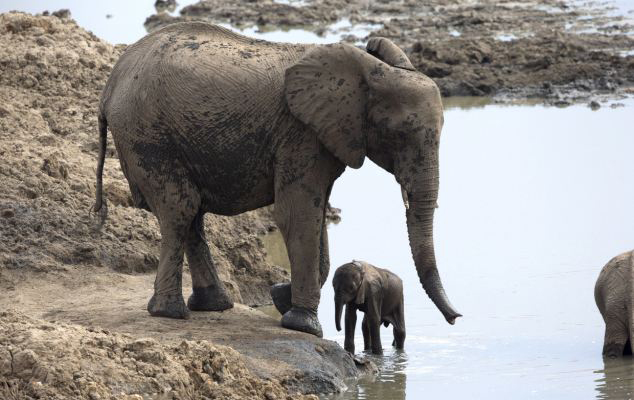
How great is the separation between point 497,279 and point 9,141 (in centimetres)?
485

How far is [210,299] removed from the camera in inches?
523

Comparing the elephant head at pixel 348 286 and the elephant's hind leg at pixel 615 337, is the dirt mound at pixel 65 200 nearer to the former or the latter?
the elephant head at pixel 348 286

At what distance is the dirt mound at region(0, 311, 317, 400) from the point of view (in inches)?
405

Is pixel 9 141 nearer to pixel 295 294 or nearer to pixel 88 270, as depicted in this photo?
pixel 88 270

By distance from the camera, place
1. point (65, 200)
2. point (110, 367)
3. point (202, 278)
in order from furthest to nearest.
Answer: point (65, 200) → point (202, 278) → point (110, 367)

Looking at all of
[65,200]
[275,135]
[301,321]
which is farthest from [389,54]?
[65,200]

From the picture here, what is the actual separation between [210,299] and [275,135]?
4.97 feet

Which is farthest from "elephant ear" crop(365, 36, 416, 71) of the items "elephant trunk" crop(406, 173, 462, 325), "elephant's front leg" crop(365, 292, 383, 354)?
"elephant's front leg" crop(365, 292, 383, 354)

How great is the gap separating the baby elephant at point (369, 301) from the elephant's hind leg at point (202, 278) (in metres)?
1.10

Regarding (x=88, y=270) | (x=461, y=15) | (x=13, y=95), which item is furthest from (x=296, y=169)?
(x=461, y=15)

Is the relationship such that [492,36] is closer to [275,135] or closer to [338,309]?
[338,309]

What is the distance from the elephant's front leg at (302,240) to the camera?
1259 centimetres

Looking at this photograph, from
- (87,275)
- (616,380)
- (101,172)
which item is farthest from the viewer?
(87,275)

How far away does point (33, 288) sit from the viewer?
1395cm
